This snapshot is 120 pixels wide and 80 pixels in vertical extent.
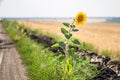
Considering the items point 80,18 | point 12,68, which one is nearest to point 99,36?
point 12,68

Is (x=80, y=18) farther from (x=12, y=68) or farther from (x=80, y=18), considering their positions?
(x=12, y=68)

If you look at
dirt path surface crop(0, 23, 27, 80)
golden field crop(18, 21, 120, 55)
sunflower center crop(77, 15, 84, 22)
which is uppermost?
sunflower center crop(77, 15, 84, 22)

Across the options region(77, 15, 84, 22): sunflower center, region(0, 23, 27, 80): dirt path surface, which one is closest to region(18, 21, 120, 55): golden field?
region(0, 23, 27, 80): dirt path surface

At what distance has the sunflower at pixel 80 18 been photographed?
261 inches

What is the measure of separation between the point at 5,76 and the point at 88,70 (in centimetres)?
233

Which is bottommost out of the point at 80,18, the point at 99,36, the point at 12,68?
the point at 99,36

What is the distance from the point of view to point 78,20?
6.68 m

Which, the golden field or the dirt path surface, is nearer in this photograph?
the dirt path surface

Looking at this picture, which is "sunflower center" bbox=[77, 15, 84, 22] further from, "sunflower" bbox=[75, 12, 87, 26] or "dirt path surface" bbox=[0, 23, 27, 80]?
"dirt path surface" bbox=[0, 23, 27, 80]

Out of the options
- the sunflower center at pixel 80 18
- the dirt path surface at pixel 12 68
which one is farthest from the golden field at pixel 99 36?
the sunflower center at pixel 80 18

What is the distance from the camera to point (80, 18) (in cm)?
668

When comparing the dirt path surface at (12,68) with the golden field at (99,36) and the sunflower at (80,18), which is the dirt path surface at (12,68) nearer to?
the sunflower at (80,18)

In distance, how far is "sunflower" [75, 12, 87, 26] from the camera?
6.63 meters

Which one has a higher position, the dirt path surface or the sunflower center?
the sunflower center
